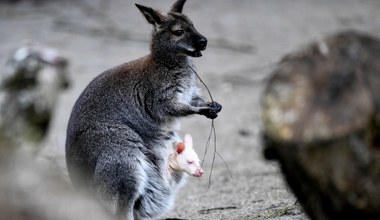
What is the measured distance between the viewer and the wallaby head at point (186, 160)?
7457 millimetres

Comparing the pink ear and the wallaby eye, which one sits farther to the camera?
the wallaby eye

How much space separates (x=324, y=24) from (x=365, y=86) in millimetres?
10578

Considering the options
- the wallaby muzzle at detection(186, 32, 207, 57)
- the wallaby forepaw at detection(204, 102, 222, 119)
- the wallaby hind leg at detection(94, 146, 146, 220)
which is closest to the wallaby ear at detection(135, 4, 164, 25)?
the wallaby muzzle at detection(186, 32, 207, 57)

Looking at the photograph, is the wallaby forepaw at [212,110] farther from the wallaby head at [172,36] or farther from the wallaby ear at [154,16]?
the wallaby ear at [154,16]

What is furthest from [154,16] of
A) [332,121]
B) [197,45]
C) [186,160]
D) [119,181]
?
[332,121]

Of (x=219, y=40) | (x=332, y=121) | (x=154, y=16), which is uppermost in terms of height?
(x=332, y=121)

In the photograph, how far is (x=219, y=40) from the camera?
15.0 meters

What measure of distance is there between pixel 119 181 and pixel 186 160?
0.64 metres

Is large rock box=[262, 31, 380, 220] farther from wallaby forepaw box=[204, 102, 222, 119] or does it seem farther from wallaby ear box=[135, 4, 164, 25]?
wallaby ear box=[135, 4, 164, 25]

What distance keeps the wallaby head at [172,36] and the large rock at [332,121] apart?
280cm

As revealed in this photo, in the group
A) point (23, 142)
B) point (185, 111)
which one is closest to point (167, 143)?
point (185, 111)

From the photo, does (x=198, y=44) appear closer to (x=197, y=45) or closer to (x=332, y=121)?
(x=197, y=45)

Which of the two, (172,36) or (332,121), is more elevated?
(332,121)

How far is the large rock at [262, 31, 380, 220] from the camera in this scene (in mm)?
4730
